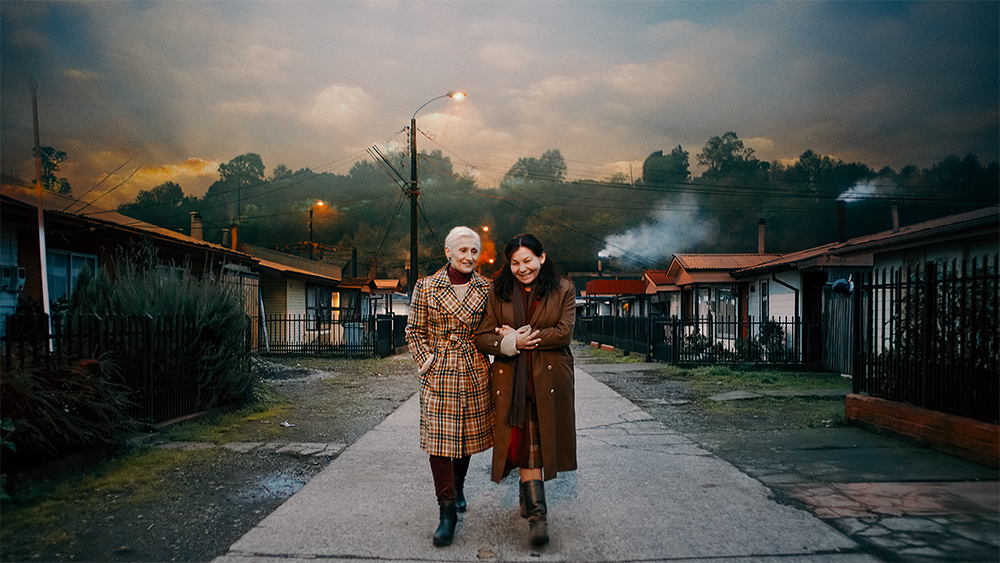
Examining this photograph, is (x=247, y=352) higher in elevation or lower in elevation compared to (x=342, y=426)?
higher

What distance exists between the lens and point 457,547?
3.21 m

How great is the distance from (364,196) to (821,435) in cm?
6387

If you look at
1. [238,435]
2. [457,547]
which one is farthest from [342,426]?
[457,547]

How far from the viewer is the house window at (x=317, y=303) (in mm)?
24686

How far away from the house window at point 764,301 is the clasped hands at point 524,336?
16410mm

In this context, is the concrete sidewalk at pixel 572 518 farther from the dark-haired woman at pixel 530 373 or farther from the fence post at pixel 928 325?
the fence post at pixel 928 325

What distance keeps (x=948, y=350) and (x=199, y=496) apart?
22.6 ft

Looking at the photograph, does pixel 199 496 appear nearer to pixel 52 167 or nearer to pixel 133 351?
pixel 133 351

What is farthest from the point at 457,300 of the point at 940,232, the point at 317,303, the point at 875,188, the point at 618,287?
the point at 875,188

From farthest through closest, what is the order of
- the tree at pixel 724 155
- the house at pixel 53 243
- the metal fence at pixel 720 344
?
the tree at pixel 724 155, the metal fence at pixel 720 344, the house at pixel 53 243

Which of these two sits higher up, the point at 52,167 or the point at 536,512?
the point at 52,167

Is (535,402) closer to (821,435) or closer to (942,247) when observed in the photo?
(821,435)

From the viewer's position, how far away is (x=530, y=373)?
342 centimetres

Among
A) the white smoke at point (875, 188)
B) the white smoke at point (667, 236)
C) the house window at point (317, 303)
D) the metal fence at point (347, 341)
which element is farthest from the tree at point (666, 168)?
the metal fence at point (347, 341)
